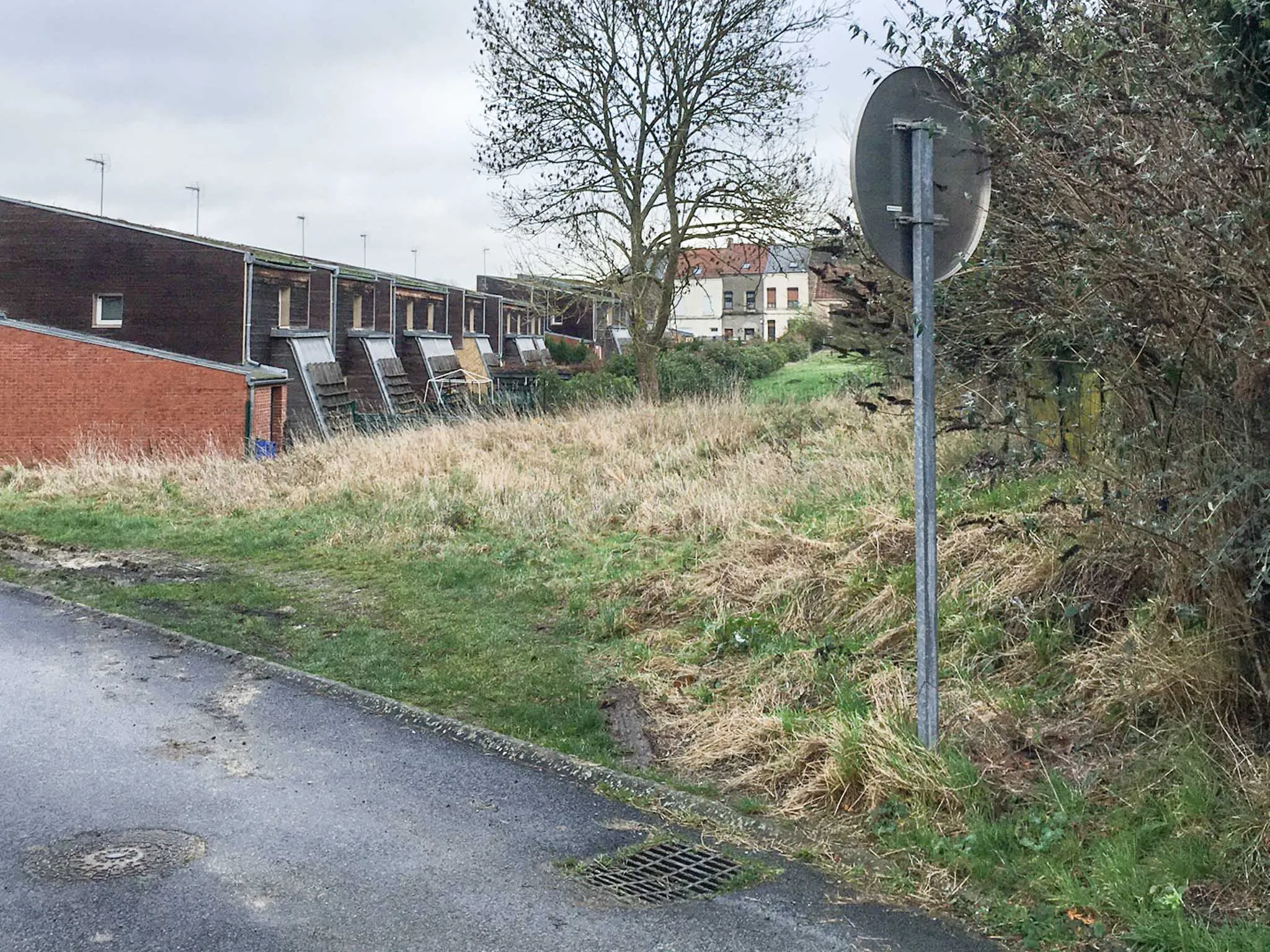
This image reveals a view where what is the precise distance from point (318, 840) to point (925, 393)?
10.6 ft

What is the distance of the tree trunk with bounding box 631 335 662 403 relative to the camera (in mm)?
31516

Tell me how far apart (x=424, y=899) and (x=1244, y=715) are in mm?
3349

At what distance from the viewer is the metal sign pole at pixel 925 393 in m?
5.23

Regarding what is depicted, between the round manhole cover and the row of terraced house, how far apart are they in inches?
977

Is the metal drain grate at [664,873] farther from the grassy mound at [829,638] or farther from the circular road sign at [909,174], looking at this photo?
the circular road sign at [909,174]

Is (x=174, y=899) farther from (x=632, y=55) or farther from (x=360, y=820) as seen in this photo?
(x=632, y=55)

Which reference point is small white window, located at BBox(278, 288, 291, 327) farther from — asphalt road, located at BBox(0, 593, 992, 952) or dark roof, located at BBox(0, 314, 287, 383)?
asphalt road, located at BBox(0, 593, 992, 952)

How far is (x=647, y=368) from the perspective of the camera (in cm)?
3186

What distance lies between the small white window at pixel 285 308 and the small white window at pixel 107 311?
496 cm

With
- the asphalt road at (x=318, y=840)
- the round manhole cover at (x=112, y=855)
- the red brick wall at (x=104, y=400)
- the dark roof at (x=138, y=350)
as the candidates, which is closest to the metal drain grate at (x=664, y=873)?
the asphalt road at (x=318, y=840)

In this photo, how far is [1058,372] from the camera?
9.42 meters

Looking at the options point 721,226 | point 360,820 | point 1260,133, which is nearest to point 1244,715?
point 1260,133

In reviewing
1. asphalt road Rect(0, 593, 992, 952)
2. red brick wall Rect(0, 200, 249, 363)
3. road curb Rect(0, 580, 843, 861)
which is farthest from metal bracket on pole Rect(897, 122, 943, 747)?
red brick wall Rect(0, 200, 249, 363)

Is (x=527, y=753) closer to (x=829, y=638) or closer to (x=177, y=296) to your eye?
(x=829, y=638)
